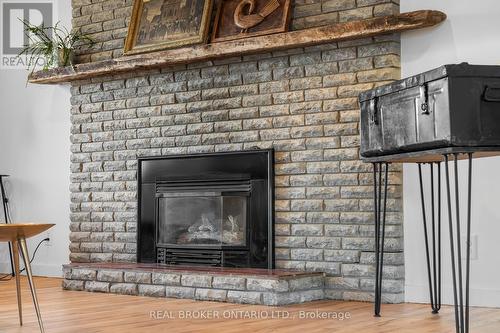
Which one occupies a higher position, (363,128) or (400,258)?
(363,128)

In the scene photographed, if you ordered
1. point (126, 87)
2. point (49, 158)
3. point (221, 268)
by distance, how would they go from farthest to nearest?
point (49, 158) → point (126, 87) → point (221, 268)

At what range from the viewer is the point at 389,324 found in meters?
3.95

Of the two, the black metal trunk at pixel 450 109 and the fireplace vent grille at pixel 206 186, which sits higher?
the black metal trunk at pixel 450 109

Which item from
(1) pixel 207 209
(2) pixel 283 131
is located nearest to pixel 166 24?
(2) pixel 283 131

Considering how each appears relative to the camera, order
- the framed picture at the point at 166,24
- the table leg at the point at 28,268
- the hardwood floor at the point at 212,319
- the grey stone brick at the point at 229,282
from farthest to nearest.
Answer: the framed picture at the point at 166,24, the grey stone brick at the point at 229,282, the hardwood floor at the point at 212,319, the table leg at the point at 28,268

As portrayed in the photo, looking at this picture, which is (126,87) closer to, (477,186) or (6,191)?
(6,191)

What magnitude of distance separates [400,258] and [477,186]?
0.63m

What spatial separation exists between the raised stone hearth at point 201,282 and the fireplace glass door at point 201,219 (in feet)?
0.90

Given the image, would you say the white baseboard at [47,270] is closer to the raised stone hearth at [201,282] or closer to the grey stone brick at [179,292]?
the raised stone hearth at [201,282]

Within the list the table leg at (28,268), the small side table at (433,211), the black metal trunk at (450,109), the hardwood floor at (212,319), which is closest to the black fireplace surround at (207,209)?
the hardwood floor at (212,319)

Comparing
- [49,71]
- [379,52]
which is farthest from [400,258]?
[49,71]

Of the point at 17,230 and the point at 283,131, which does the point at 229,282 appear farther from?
the point at 17,230

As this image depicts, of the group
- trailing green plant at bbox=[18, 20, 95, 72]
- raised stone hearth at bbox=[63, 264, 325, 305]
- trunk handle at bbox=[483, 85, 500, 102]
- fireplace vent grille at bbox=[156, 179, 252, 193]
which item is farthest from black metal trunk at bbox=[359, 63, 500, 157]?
trailing green plant at bbox=[18, 20, 95, 72]

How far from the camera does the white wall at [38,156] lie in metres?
6.75
